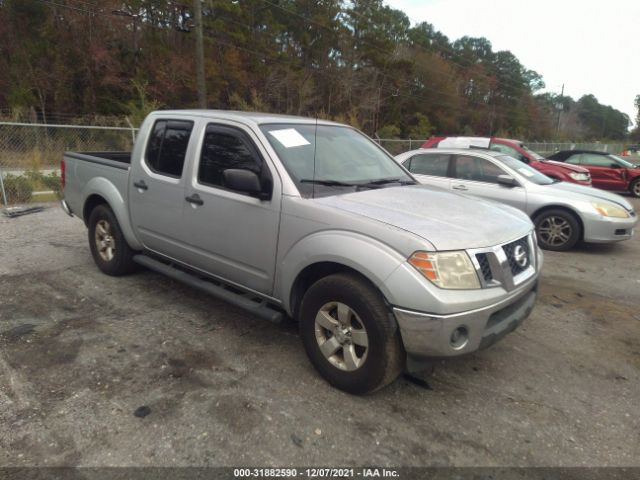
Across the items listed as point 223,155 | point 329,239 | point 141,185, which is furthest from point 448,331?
point 141,185

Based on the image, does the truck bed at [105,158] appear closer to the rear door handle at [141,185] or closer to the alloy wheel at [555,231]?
the rear door handle at [141,185]

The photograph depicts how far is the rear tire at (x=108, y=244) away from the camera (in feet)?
15.5

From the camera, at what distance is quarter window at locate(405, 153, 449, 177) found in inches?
308

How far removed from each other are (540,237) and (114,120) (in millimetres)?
21702

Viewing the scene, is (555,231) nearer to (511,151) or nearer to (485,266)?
(485,266)

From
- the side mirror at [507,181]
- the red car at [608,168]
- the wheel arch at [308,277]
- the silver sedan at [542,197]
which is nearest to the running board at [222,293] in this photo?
the wheel arch at [308,277]

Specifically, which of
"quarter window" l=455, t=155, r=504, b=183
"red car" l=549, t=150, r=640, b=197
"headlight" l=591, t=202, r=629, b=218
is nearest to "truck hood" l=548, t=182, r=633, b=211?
"headlight" l=591, t=202, r=629, b=218

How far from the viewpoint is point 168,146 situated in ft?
13.6

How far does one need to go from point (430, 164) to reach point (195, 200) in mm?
5278

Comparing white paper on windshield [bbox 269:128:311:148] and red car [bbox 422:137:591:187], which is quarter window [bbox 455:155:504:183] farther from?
white paper on windshield [bbox 269:128:311:148]

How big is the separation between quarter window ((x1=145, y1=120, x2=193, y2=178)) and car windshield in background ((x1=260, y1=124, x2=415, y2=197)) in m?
0.92

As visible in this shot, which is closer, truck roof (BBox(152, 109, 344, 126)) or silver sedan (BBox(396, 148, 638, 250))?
truck roof (BBox(152, 109, 344, 126))

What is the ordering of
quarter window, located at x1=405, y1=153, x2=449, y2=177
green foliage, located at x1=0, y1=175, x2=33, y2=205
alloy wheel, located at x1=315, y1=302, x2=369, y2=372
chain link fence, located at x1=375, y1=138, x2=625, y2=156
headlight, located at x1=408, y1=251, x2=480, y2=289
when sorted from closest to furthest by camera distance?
1. headlight, located at x1=408, y1=251, x2=480, y2=289
2. alloy wheel, located at x1=315, y1=302, x2=369, y2=372
3. quarter window, located at x1=405, y1=153, x2=449, y2=177
4. green foliage, located at x1=0, y1=175, x2=33, y2=205
5. chain link fence, located at x1=375, y1=138, x2=625, y2=156

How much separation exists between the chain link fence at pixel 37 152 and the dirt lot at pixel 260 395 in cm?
615
